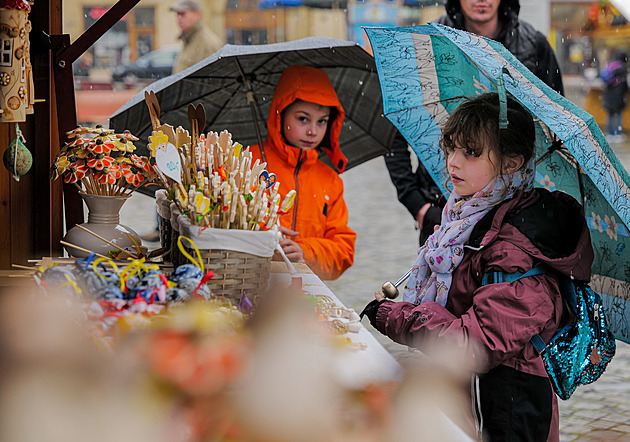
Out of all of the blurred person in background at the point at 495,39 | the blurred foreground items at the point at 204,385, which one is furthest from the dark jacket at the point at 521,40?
the blurred foreground items at the point at 204,385

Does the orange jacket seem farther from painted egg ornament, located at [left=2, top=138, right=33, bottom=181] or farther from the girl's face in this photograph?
painted egg ornament, located at [left=2, top=138, right=33, bottom=181]

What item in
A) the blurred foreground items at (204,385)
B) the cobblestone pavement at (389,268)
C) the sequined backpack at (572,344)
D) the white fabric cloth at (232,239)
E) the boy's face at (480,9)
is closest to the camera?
the blurred foreground items at (204,385)

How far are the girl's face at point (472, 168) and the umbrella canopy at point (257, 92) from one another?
3.47 ft

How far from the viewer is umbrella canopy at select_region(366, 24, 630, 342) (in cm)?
200

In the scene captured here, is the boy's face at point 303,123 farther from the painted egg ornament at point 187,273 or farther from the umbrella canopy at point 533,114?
the painted egg ornament at point 187,273

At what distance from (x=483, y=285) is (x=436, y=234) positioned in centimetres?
28

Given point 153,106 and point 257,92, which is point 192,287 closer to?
point 153,106

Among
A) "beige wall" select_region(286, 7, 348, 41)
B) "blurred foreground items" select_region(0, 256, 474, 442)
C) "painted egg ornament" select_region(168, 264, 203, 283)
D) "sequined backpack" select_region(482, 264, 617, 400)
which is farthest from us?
"beige wall" select_region(286, 7, 348, 41)

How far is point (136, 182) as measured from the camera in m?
2.24

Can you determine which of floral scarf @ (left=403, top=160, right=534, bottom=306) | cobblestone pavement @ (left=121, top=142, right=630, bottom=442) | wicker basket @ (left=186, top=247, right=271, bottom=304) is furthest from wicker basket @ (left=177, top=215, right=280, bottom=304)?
floral scarf @ (left=403, top=160, right=534, bottom=306)

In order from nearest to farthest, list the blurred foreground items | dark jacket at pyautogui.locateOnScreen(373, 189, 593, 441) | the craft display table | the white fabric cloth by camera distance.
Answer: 1. the blurred foreground items
2. the craft display table
3. the white fabric cloth
4. dark jacket at pyautogui.locateOnScreen(373, 189, 593, 441)

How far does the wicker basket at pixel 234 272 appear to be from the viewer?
1696 mm

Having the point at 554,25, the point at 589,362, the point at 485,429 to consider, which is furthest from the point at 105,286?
the point at 554,25

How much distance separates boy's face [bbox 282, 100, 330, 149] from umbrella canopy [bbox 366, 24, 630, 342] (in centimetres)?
54
